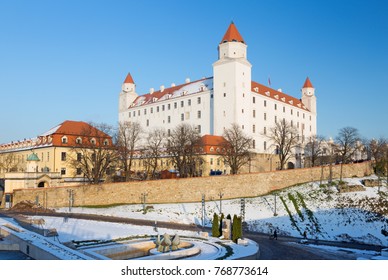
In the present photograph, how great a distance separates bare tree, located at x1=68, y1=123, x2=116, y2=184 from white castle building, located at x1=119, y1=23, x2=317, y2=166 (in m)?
17.1

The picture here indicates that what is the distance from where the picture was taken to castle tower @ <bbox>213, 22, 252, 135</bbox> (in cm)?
5403

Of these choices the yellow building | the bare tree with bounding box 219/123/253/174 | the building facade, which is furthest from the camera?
the bare tree with bounding box 219/123/253/174

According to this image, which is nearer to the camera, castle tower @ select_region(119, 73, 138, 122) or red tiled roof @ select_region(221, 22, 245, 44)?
red tiled roof @ select_region(221, 22, 245, 44)

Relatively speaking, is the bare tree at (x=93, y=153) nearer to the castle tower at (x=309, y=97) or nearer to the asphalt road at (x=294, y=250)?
the asphalt road at (x=294, y=250)

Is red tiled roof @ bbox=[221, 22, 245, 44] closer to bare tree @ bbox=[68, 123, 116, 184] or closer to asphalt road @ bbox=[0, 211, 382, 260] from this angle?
bare tree @ bbox=[68, 123, 116, 184]

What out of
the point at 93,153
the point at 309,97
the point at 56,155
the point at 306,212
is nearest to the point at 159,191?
the point at 93,153

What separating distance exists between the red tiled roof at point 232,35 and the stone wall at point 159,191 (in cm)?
2520

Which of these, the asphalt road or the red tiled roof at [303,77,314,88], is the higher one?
the red tiled roof at [303,77,314,88]

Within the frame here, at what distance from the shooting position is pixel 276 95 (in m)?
65.8

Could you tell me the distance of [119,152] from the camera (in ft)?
136

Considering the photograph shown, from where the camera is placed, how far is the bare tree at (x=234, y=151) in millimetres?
42469

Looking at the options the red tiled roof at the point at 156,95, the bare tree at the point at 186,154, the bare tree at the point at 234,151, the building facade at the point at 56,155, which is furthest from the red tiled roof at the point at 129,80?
the bare tree at the point at 186,154

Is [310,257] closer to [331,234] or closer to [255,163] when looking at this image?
[331,234]

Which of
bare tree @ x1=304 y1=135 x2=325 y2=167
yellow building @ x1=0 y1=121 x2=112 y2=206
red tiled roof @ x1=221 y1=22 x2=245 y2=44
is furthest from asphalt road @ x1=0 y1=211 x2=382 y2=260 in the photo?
red tiled roof @ x1=221 y1=22 x2=245 y2=44
